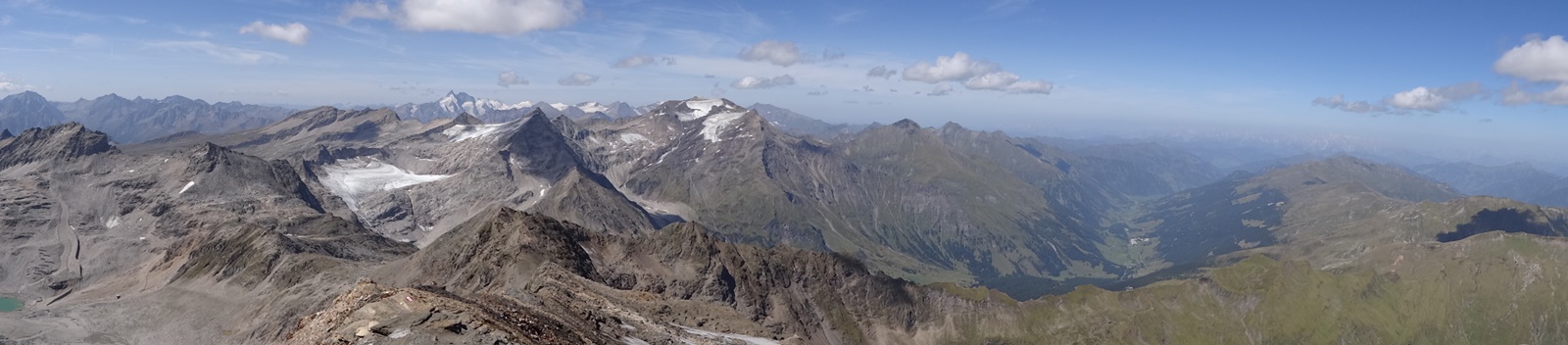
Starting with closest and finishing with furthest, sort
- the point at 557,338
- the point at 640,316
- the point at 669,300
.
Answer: the point at 557,338, the point at 640,316, the point at 669,300

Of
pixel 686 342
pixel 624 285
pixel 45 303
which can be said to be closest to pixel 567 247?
pixel 624 285

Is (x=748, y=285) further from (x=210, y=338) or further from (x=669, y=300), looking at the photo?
(x=210, y=338)

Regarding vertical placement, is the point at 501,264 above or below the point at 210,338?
above

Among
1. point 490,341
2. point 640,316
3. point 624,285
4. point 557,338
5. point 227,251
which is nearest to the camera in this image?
point 490,341

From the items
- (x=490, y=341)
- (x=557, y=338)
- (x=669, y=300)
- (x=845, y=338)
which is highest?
(x=490, y=341)

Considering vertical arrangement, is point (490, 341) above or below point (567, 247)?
above

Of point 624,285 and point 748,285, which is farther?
point 748,285

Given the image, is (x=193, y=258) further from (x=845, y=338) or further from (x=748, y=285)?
Answer: (x=845, y=338)

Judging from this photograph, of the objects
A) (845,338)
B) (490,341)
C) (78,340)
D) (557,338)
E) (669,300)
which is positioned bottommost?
(845,338)

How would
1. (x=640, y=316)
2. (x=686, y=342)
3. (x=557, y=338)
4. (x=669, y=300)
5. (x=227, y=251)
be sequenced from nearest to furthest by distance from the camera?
1. (x=557, y=338)
2. (x=686, y=342)
3. (x=640, y=316)
4. (x=669, y=300)
5. (x=227, y=251)

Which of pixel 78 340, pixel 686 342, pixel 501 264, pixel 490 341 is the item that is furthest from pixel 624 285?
pixel 490 341
